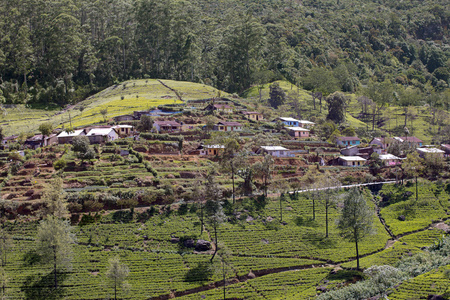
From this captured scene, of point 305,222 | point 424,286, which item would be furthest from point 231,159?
point 424,286

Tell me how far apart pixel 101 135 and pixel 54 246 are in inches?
1383

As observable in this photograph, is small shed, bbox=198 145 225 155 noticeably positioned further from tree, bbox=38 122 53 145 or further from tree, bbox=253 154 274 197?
tree, bbox=38 122 53 145

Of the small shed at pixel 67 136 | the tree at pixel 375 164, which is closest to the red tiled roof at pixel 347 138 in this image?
the tree at pixel 375 164

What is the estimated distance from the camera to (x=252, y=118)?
10831 centimetres

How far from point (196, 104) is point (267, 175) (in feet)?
147

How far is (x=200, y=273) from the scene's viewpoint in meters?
53.2

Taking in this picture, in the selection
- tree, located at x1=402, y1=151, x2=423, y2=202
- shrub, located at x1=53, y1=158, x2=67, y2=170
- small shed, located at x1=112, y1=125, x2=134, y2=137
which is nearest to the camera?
shrub, located at x1=53, y1=158, x2=67, y2=170

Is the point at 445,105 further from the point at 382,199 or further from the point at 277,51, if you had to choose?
the point at 382,199

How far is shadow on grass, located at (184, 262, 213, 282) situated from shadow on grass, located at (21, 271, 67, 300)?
1411cm

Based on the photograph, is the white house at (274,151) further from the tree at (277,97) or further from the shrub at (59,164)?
the tree at (277,97)

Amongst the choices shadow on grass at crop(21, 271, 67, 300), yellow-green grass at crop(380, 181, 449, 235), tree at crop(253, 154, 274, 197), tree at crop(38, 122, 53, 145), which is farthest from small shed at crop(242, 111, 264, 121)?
shadow on grass at crop(21, 271, 67, 300)

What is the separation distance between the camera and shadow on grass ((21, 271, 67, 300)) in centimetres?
4797

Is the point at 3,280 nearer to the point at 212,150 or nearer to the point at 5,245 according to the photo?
the point at 5,245

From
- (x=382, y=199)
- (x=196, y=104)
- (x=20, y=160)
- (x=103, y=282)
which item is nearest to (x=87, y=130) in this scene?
(x=20, y=160)
